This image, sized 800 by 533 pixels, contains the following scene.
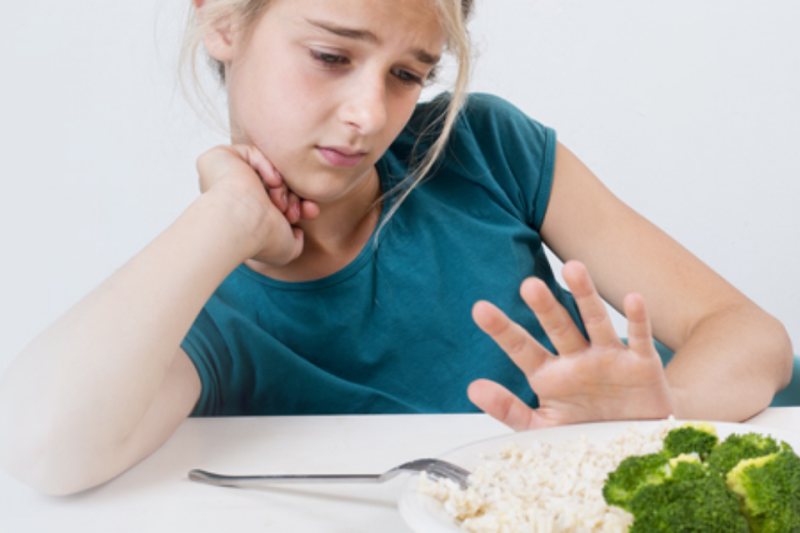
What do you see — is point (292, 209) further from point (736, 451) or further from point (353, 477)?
point (736, 451)

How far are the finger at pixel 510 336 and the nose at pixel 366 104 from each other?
315mm

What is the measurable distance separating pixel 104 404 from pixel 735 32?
2268 millimetres

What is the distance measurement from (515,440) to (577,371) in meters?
0.11

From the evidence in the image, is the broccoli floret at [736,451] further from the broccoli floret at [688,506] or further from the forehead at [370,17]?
the forehead at [370,17]

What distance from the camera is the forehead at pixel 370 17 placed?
0.86 metres

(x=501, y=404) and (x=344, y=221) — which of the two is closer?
(x=501, y=404)

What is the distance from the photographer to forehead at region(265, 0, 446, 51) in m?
0.86

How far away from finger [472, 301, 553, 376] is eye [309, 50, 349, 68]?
0.39m

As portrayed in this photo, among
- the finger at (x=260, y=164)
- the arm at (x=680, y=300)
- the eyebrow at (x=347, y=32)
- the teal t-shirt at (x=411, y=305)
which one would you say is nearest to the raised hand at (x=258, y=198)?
the finger at (x=260, y=164)

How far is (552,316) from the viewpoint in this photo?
69cm

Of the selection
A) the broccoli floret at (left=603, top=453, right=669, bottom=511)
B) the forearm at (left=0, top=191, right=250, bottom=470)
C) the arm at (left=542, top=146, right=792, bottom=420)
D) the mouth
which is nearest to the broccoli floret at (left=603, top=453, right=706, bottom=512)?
the broccoli floret at (left=603, top=453, right=669, bottom=511)

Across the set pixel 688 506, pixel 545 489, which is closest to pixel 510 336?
pixel 545 489

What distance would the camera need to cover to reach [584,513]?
1.69 ft

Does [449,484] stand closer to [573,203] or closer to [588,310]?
[588,310]
